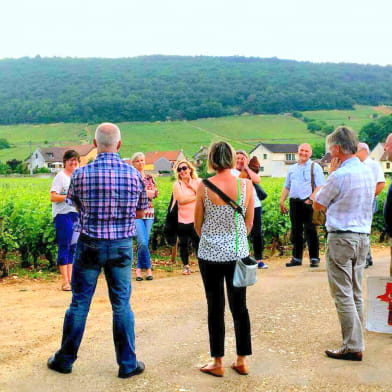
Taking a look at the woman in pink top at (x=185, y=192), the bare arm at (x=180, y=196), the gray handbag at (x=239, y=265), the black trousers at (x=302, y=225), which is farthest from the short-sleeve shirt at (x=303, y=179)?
the gray handbag at (x=239, y=265)

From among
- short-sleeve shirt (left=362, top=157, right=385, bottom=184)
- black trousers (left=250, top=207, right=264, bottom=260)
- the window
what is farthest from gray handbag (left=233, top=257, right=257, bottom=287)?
the window

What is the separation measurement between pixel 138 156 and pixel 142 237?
132 centimetres

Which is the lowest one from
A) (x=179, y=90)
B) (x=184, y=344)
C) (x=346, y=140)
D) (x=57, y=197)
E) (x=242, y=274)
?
(x=184, y=344)

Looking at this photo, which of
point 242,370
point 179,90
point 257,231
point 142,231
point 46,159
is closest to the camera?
point 242,370

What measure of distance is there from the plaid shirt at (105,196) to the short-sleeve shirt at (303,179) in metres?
5.44

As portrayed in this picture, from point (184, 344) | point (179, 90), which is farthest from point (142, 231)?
point (179, 90)

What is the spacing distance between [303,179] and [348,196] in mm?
4574

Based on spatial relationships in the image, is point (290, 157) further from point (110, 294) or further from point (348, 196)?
point (110, 294)

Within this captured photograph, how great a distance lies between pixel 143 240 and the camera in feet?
29.3

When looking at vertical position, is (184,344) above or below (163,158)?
above

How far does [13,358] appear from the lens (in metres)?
5.11

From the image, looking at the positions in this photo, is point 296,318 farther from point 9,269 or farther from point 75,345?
point 9,269

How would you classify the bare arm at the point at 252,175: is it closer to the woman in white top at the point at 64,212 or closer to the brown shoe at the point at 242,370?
the woman in white top at the point at 64,212

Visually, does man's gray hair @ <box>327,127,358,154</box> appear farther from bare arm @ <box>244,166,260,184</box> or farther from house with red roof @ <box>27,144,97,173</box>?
house with red roof @ <box>27,144,97,173</box>
